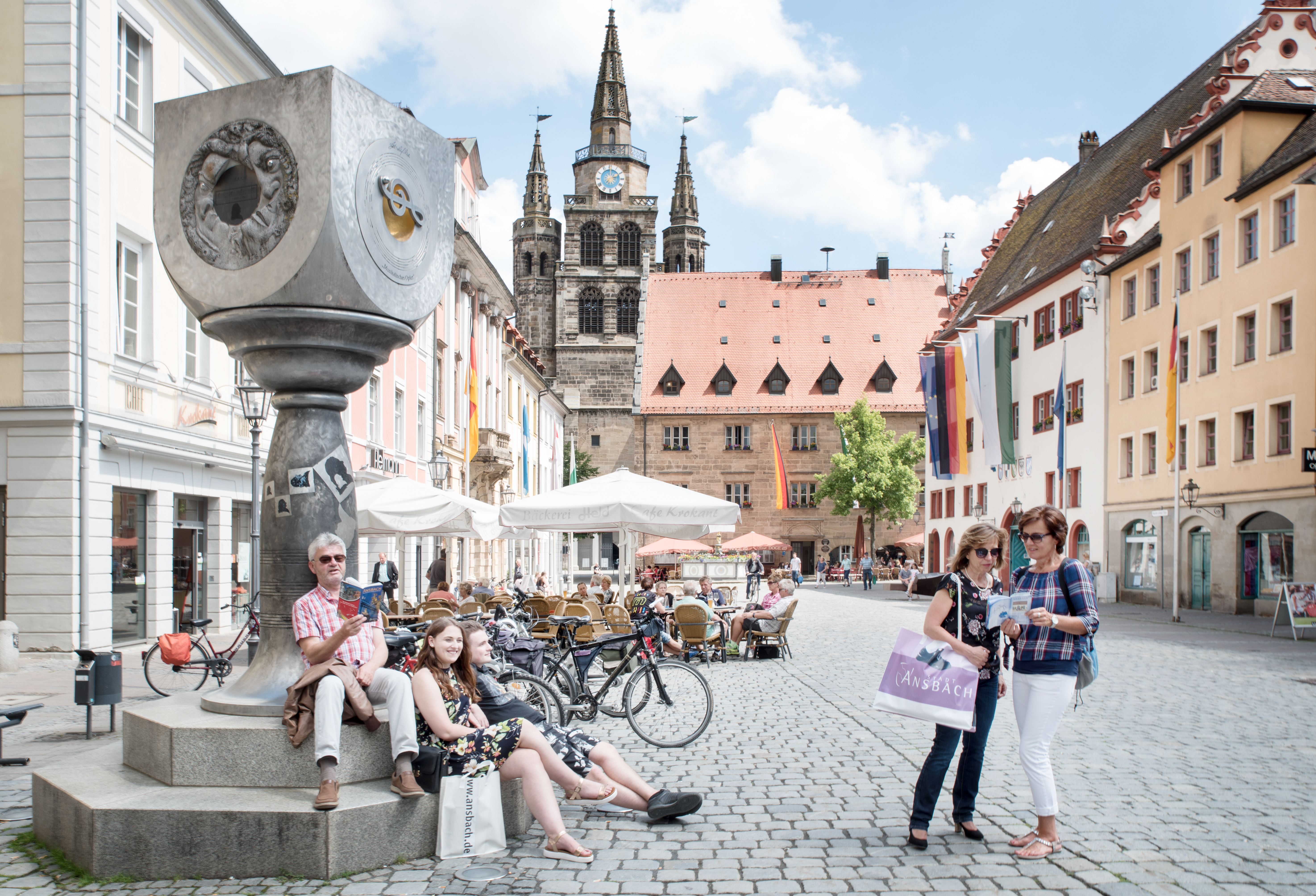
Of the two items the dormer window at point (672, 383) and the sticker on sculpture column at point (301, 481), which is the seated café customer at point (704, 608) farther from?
the dormer window at point (672, 383)

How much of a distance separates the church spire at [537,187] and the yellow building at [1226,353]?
62.2 meters

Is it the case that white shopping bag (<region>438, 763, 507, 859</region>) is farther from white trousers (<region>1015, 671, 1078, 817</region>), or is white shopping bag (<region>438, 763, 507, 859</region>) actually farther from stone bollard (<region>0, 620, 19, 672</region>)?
stone bollard (<region>0, 620, 19, 672</region>)

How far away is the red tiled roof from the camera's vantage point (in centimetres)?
7031

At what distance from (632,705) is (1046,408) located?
32.9m

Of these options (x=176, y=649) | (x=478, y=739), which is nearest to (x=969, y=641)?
(x=478, y=739)

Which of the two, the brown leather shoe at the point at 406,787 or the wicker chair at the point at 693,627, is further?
the wicker chair at the point at 693,627

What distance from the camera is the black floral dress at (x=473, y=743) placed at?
5.99 meters

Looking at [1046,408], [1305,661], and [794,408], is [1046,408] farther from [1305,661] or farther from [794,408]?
[794,408]

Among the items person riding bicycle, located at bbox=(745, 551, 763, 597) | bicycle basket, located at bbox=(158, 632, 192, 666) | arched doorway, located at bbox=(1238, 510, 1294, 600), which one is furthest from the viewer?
person riding bicycle, located at bbox=(745, 551, 763, 597)

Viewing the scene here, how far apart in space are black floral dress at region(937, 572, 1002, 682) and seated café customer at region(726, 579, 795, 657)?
10497 millimetres

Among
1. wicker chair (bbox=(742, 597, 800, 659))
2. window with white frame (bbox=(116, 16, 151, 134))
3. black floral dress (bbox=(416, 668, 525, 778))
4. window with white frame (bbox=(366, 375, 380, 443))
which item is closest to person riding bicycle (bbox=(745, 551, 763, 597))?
window with white frame (bbox=(366, 375, 380, 443))

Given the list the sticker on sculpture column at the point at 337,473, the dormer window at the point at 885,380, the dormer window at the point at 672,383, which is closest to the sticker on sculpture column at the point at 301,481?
the sticker on sculpture column at the point at 337,473

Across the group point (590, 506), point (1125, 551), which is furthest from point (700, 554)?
point (590, 506)

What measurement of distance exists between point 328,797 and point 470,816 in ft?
2.39
